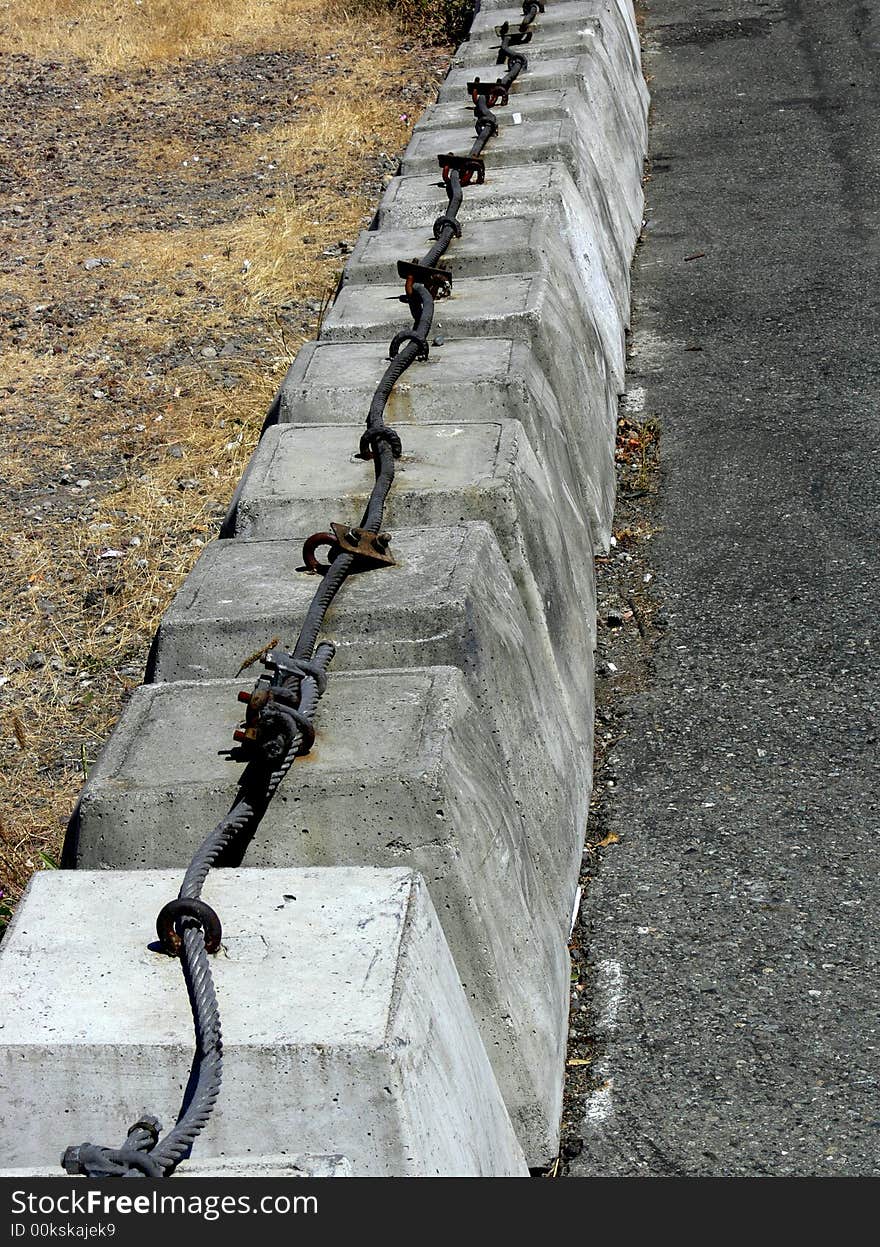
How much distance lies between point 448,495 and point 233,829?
4.84ft

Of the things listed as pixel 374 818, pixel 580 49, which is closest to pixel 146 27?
pixel 580 49

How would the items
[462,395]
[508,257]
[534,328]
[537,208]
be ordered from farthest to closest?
1. [537,208]
2. [508,257]
3. [534,328]
4. [462,395]

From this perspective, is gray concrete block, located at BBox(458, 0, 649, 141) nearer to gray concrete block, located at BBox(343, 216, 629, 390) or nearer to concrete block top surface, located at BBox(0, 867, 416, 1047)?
gray concrete block, located at BBox(343, 216, 629, 390)

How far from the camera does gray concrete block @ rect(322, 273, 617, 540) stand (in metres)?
5.18

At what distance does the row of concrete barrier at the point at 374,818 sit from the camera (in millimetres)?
2410

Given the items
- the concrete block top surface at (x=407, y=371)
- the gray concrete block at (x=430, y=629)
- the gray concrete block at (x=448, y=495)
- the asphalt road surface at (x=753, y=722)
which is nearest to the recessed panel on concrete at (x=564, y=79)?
the asphalt road surface at (x=753, y=722)

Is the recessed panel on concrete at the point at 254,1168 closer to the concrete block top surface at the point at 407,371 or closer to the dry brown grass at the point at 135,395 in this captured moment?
the dry brown grass at the point at 135,395

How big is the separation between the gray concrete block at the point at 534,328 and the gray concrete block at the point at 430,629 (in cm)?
152

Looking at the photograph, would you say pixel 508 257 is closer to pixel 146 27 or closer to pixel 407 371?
pixel 407 371

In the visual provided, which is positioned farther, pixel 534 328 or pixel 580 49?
pixel 580 49

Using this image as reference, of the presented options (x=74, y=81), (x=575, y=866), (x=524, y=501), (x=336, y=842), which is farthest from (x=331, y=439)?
(x=74, y=81)

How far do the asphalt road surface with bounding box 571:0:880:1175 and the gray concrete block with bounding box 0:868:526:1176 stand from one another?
0.87 metres

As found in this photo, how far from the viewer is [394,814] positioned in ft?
9.65

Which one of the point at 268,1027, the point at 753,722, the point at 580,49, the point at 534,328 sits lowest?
the point at 753,722
